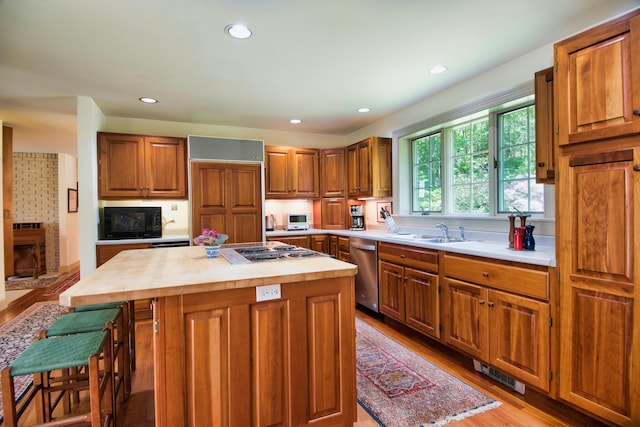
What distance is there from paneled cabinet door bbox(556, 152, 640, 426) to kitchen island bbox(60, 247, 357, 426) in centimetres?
124

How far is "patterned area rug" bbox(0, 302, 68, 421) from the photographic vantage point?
246 cm

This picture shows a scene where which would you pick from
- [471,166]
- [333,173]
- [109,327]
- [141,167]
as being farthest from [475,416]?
[141,167]

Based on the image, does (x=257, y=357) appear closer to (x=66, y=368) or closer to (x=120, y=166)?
(x=66, y=368)

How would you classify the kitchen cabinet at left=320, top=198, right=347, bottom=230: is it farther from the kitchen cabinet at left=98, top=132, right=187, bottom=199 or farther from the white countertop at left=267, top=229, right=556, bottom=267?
the kitchen cabinet at left=98, top=132, right=187, bottom=199

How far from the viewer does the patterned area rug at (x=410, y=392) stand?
1.92m

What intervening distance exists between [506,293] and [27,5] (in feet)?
11.5

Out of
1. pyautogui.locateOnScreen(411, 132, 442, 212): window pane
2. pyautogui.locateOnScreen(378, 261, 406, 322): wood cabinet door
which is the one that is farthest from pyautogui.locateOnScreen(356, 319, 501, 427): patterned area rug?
pyautogui.locateOnScreen(411, 132, 442, 212): window pane

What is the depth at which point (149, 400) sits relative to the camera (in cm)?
214

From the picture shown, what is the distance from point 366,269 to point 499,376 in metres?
1.69

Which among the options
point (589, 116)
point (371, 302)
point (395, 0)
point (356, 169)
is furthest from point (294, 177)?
point (589, 116)

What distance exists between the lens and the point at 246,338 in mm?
1506

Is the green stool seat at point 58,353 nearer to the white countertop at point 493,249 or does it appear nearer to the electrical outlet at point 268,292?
the electrical outlet at point 268,292

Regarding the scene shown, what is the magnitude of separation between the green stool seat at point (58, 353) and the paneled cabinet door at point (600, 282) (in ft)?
8.22

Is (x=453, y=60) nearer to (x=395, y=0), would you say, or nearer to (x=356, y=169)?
(x=395, y=0)
